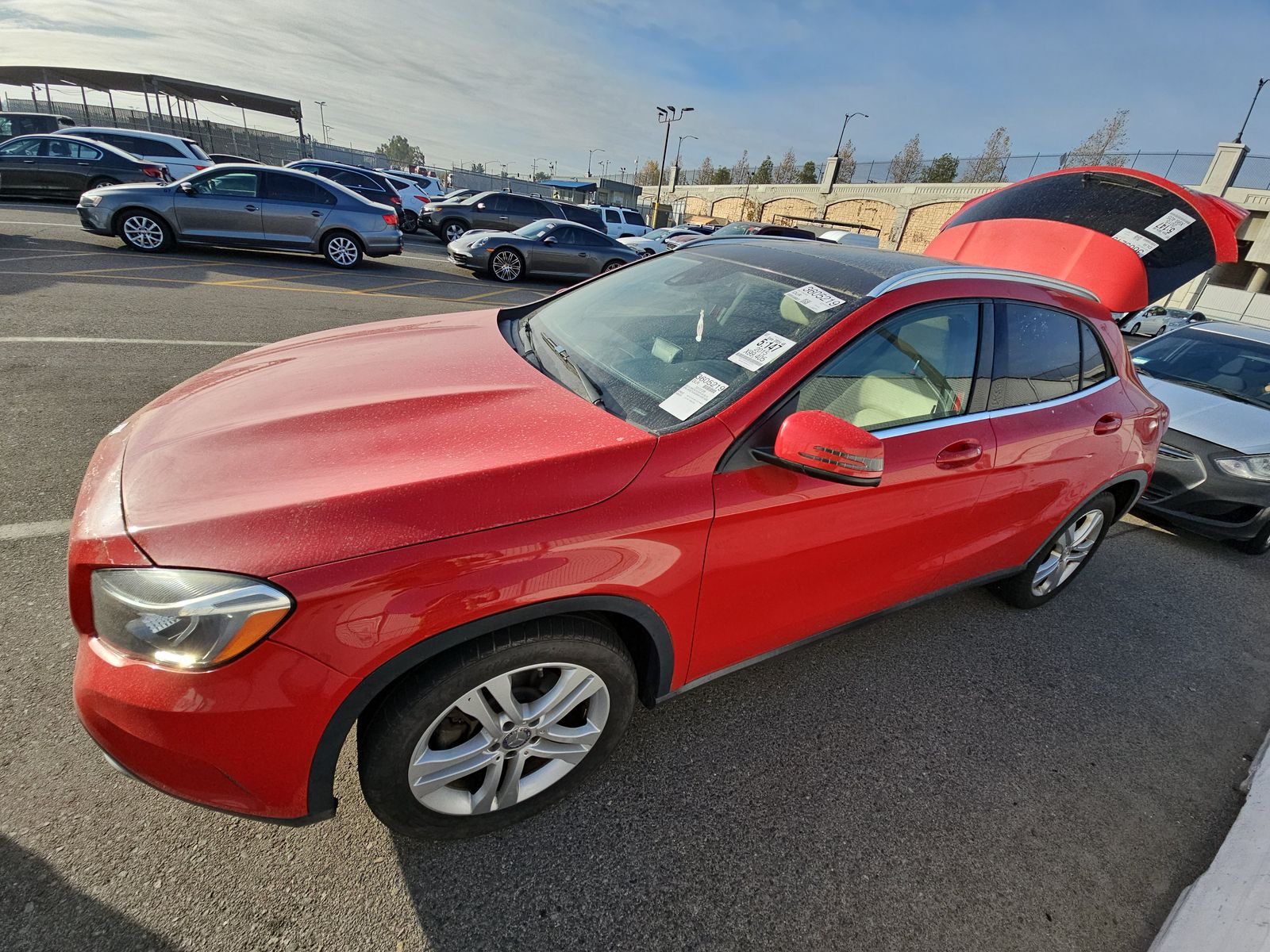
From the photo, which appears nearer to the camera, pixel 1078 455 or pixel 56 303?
pixel 1078 455

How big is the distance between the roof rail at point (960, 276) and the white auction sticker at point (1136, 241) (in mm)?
558

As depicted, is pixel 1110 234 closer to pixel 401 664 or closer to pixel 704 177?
pixel 401 664

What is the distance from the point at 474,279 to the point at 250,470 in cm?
1118

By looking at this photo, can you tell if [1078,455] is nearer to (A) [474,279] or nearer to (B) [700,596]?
(B) [700,596]

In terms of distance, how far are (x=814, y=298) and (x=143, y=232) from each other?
435 inches

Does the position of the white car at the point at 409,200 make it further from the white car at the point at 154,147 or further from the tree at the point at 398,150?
the tree at the point at 398,150

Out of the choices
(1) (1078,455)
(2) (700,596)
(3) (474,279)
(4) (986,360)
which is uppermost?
(4) (986,360)

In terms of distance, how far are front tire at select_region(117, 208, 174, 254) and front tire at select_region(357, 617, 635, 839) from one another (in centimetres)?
1093

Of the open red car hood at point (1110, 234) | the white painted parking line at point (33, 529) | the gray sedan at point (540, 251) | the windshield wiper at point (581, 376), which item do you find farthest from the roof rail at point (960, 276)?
the gray sedan at point (540, 251)

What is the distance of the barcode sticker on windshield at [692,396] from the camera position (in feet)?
5.98

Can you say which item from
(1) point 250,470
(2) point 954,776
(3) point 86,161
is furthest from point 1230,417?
(3) point 86,161

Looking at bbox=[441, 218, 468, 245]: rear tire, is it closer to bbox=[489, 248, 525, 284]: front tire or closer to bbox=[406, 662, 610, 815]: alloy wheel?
bbox=[489, 248, 525, 284]: front tire

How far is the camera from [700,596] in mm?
1808

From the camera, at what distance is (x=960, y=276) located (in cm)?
233
